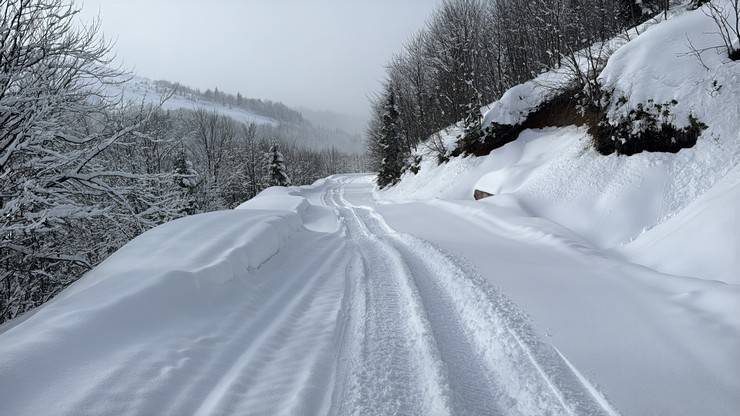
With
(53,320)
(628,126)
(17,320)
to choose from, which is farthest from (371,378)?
(628,126)

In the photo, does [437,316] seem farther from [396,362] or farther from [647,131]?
[647,131]

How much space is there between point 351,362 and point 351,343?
1.17ft

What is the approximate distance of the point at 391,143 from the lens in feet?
103

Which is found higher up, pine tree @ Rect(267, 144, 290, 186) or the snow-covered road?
pine tree @ Rect(267, 144, 290, 186)

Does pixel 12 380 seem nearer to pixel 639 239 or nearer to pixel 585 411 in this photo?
pixel 585 411

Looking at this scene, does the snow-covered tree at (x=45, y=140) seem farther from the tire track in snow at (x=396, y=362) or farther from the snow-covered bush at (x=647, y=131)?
the snow-covered bush at (x=647, y=131)

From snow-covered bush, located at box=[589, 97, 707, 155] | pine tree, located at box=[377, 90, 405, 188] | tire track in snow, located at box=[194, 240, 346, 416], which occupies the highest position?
pine tree, located at box=[377, 90, 405, 188]

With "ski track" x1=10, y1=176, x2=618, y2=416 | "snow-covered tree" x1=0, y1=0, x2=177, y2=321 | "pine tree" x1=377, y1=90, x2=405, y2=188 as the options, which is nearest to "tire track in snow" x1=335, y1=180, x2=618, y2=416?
"ski track" x1=10, y1=176, x2=618, y2=416

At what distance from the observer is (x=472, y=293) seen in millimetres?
4578

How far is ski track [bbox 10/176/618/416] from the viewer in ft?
8.18

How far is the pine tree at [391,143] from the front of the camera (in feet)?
102

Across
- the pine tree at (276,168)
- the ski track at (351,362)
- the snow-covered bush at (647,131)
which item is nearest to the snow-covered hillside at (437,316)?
the ski track at (351,362)

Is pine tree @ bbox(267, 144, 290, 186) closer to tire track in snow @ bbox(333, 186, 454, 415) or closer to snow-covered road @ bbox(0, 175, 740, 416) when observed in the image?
snow-covered road @ bbox(0, 175, 740, 416)

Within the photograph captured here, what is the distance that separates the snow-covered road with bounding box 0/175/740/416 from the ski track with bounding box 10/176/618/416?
0.02 m
